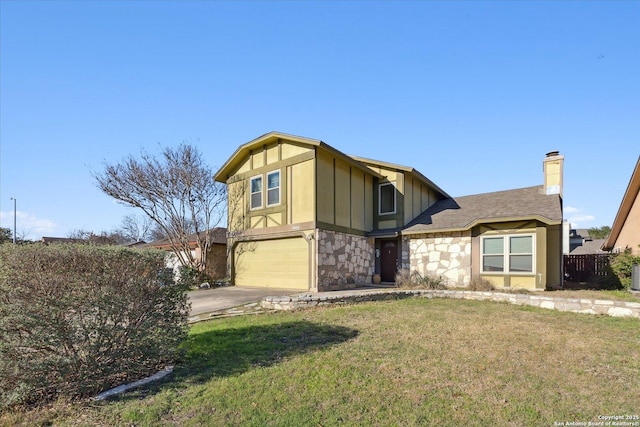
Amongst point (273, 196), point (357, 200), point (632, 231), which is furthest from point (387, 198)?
point (632, 231)

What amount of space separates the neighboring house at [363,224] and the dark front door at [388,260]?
0.05 meters

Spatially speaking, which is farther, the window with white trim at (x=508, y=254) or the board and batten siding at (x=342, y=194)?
the board and batten siding at (x=342, y=194)

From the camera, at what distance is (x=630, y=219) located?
15938mm

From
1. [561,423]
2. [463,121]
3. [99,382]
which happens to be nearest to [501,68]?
[463,121]

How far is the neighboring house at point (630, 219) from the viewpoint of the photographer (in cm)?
1446

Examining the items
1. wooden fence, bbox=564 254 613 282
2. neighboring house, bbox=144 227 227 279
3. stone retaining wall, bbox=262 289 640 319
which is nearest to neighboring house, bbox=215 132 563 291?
stone retaining wall, bbox=262 289 640 319

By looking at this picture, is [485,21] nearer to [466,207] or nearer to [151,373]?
[466,207]

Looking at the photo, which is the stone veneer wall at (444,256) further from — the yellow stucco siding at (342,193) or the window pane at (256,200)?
the window pane at (256,200)

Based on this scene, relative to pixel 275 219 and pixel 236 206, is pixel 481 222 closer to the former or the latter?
pixel 275 219

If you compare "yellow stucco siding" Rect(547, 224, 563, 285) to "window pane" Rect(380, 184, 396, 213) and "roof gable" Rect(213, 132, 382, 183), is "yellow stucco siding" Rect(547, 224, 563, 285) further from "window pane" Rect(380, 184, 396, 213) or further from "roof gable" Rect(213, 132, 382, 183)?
"roof gable" Rect(213, 132, 382, 183)

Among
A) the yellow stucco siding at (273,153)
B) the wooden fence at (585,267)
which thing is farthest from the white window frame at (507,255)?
the yellow stucco siding at (273,153)

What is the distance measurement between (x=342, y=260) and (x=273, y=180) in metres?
4.76

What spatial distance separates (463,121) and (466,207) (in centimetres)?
416

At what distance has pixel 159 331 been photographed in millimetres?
4750
